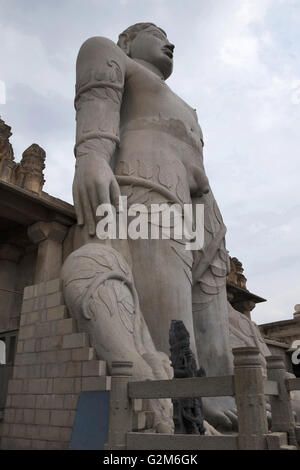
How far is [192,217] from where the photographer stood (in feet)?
17.1

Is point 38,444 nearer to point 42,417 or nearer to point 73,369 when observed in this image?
point 42,417

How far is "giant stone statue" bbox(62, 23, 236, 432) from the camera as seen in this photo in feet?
12.2

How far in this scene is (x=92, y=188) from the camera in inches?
171

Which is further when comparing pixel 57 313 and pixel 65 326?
pixel 57 313

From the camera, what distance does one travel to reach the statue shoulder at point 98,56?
505 cm

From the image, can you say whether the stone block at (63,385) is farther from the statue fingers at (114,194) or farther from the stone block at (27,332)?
the statue fingers at (114,194)

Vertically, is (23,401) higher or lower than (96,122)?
lower

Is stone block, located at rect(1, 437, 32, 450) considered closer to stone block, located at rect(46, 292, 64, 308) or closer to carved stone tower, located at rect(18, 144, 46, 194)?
stone block, located at rect(46, 292, 64, 308)

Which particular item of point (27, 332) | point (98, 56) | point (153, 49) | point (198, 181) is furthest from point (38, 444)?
point (153, 49)

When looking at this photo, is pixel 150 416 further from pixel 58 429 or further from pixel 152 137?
pixel 152 137

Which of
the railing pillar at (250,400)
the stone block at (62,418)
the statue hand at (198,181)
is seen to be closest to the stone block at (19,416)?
the stone block at (62,418)
